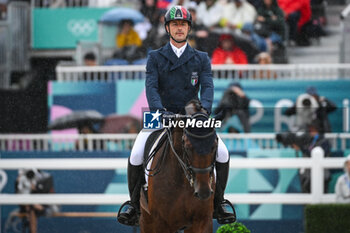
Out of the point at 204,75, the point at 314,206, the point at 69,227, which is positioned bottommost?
the point at 69,227

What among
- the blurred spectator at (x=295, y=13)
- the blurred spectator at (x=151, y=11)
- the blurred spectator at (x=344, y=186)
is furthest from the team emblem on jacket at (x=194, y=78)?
the blurred spectator at (x=295, y=13)

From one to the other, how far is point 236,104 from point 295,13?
3773 millimetres

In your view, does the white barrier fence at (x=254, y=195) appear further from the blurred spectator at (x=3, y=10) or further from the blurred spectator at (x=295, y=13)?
the blurred spectator at (x=3, y=10)

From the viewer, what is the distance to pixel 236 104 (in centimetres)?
1338

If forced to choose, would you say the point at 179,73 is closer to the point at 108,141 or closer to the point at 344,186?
the point at 344,186

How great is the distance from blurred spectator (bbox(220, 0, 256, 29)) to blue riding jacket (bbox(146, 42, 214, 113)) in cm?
883

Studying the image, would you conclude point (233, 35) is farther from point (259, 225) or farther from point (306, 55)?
point (259, 225)

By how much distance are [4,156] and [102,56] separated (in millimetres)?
4398

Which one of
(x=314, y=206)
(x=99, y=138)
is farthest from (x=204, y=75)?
(x=99, y=138)

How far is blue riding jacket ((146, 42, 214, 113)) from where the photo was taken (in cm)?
668

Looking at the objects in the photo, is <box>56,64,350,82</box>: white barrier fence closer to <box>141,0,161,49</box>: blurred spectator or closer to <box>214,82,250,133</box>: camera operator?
<box>214,82,250,133</box>: camera operator

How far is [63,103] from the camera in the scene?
1434 cm

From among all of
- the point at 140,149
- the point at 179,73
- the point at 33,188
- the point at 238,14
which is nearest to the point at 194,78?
the point at 179,73

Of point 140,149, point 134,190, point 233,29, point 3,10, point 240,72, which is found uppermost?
point 3,10
